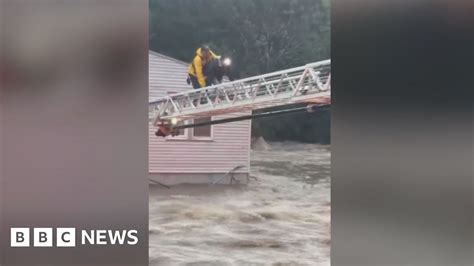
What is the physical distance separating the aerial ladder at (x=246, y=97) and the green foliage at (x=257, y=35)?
54mm

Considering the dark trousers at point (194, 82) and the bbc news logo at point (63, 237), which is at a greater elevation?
the dark trousers at point (194, 82)

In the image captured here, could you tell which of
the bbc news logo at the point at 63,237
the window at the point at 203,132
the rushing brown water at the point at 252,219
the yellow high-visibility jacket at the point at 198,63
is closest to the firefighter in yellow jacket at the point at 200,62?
the yellow high-visibility jacket at the point at 198,63

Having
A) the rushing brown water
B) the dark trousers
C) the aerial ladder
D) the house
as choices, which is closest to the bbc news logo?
the rushing brown water

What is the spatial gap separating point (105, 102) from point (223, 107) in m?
0.68

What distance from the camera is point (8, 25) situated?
8.83ft

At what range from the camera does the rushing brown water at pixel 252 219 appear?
2.72 m

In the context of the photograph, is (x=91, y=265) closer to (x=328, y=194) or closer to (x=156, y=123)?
(x=156, y=123)

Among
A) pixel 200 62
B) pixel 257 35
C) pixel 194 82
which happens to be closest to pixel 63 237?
pixel 194 82

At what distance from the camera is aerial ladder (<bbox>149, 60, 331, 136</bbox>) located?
2.70 metres

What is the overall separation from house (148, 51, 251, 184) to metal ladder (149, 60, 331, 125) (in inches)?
2.4

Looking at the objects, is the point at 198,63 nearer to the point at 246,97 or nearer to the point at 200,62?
the point at 200,62

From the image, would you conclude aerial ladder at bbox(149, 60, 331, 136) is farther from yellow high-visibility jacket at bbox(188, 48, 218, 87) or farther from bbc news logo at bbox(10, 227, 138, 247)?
bbc news logo at bbox(10, 227, 138, 247)

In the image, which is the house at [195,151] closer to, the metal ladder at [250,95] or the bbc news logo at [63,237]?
the metal ladder at [250,95]

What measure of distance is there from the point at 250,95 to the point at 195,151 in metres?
0.46
